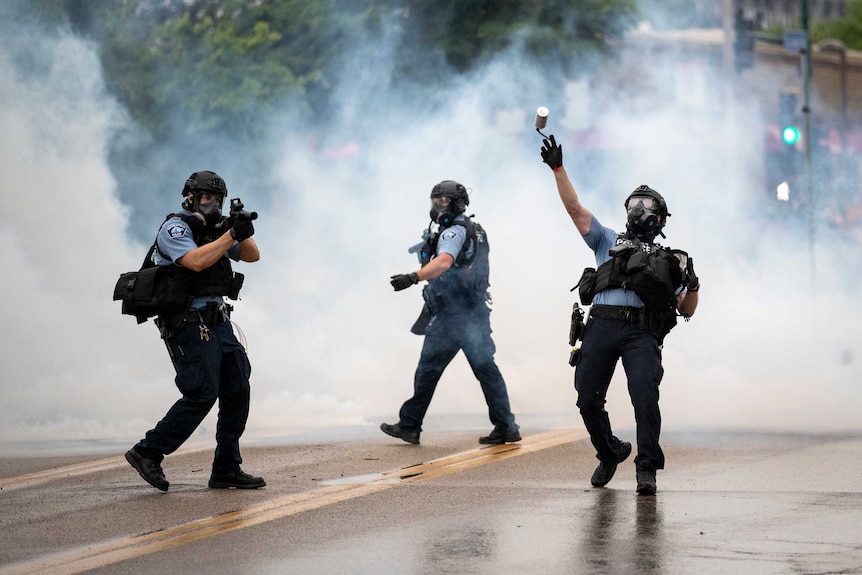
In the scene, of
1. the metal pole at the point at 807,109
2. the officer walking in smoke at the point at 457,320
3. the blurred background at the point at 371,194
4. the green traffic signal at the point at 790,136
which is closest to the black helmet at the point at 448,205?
the officer walking in smoke at the point at 457,320

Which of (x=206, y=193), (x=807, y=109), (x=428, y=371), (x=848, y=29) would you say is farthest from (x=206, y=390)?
(x=848, y=29)

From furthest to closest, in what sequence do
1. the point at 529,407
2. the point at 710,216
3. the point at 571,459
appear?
the point at 710,216 < the point at 529,407 < the point at 571,459

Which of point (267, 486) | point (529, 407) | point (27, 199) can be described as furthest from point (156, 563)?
point (27, 199)

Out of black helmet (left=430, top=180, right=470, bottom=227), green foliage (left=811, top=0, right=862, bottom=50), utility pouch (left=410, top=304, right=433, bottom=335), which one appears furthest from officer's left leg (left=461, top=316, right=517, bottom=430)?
green foliage (left=811, top=0, right=862, bottom=50)

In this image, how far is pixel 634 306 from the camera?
778 cm

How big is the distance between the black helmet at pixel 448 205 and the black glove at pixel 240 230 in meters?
2.53

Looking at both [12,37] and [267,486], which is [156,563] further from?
[12,37]

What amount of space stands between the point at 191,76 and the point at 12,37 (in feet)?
13.0

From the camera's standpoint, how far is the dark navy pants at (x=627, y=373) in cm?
775

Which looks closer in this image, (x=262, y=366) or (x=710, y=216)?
(x=262, y=366)

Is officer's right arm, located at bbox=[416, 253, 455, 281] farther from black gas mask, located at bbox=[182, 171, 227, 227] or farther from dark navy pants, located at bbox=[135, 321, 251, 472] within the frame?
black gas mask, located at bbox=[182, 171, 227, 227]

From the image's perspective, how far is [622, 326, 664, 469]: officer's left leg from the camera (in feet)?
25.4

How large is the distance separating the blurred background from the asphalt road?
4.96ft

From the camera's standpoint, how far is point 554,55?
1819cm
